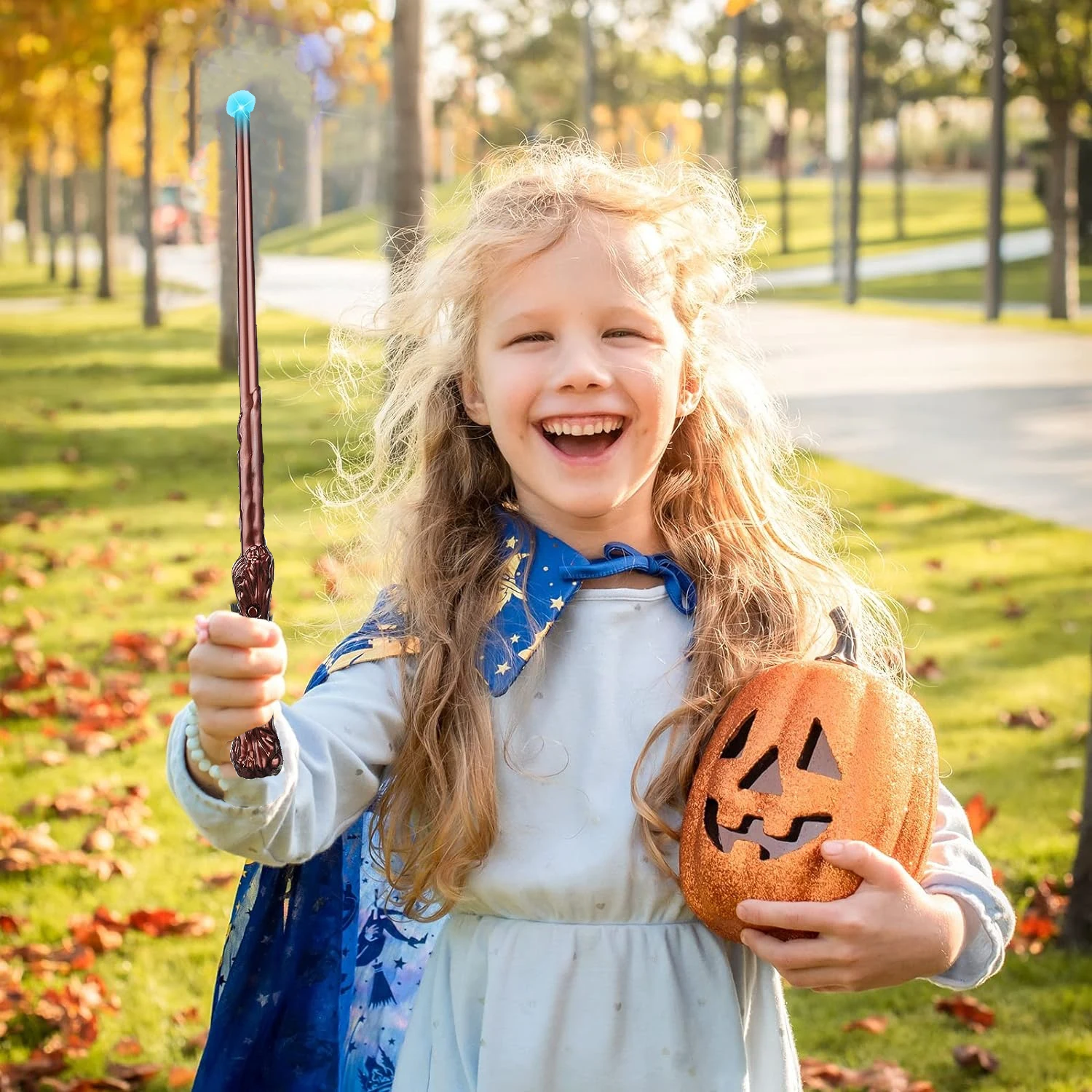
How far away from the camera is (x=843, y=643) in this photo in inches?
95.2

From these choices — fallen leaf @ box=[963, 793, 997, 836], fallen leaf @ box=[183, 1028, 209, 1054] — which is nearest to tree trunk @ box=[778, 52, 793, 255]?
fallen leaf @ box=[963, 793, 997, 836]

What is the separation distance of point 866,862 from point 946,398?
40.9ft

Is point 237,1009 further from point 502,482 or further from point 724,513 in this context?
point 724,513

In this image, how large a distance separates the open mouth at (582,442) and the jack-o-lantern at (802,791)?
0.41 m

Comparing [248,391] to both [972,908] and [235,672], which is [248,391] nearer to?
[235,672]

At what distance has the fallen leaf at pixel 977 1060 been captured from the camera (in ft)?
12.7

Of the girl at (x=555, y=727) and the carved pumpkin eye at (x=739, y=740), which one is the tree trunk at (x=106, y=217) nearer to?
the girl at (x=555, y=727)

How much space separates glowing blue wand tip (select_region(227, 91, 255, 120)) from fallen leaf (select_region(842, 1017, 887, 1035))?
3380mm

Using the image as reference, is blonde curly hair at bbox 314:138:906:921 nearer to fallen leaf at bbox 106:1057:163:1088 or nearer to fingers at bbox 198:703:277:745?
fingers at bbox 198:703:277:745

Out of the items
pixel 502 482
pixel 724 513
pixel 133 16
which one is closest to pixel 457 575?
pixel 502 482

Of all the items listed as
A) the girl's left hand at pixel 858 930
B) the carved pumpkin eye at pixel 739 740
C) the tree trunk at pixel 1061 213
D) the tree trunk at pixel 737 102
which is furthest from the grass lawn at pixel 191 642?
the tree trunk at pixel 1061 213

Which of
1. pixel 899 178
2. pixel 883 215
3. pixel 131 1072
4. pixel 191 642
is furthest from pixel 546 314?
pixel 883 215

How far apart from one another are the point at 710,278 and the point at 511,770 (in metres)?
0.90

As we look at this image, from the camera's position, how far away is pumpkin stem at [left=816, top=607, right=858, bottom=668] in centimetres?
239
